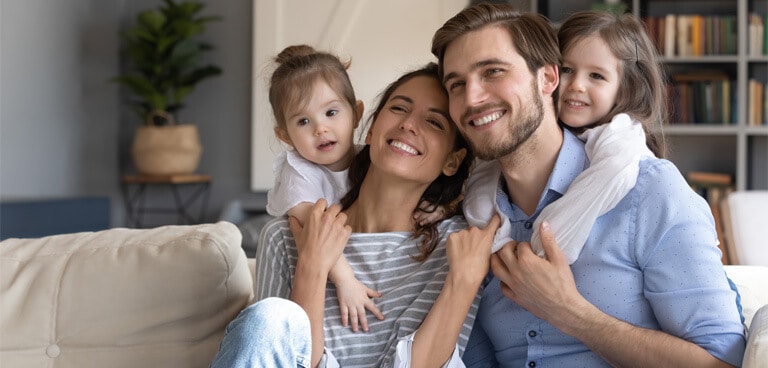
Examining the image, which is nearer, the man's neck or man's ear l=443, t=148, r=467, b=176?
the man's neck

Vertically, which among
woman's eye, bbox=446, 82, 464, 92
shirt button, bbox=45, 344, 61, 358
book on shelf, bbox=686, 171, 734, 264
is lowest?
shirt button, bbox=45, 344, 61, 358

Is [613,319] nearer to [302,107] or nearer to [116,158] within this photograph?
[302,107]

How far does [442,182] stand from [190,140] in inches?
162

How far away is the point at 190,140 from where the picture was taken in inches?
231

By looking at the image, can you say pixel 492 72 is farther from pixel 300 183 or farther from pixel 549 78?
pixel 300 183

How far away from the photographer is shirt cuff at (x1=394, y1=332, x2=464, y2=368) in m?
Result: 1.72

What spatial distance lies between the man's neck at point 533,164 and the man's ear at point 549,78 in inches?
2.4

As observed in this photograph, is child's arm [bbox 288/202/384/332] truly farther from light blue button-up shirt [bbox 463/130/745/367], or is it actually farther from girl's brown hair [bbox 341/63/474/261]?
light blue button-up shirt [bbox 463/130/745/367]

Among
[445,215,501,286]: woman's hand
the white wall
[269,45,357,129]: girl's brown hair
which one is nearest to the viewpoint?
[445,215,501,286]: woman's hand

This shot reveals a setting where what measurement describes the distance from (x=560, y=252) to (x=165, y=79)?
4.70m

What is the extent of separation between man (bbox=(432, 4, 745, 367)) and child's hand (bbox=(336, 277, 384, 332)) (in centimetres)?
24

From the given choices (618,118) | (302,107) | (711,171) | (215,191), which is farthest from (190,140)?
(618,118)

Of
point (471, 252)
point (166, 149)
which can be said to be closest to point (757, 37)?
point (166, 149)

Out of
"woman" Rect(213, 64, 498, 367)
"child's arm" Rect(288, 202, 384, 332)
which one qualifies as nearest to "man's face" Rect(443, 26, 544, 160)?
"woman" Rect(213, 64, 498, 367)
